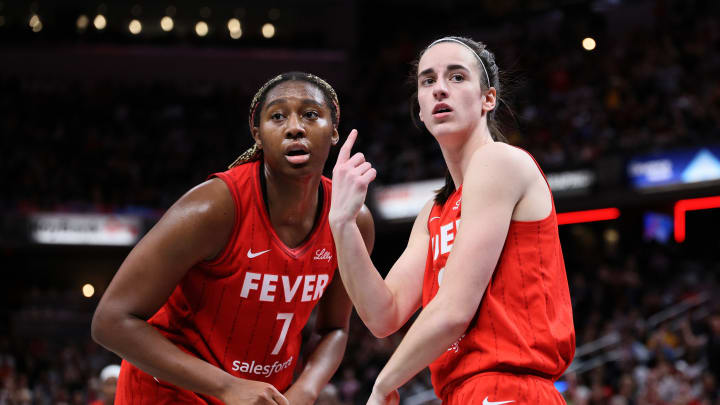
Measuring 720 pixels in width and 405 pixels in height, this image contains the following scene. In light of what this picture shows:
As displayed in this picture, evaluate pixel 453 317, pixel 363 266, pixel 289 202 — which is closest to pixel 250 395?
pixel 363 266

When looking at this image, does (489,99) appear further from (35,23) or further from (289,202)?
(35,23)

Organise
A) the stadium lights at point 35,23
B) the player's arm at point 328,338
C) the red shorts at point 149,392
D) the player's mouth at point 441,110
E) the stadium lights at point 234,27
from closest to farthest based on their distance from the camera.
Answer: the player's mouth at point 441,110 < the red shorts at point 149,392 < the player's arm at point 328,338 < the stadium lights at point 35,23 < the stadium lights at point 234,27

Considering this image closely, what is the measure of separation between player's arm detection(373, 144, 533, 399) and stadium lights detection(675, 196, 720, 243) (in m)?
13.4

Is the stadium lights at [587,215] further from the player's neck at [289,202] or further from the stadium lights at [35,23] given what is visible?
the stadium lights at [35,23]

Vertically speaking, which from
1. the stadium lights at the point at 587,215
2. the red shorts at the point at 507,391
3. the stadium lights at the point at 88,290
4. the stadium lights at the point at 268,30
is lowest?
the stadium lights at the point at 88,290

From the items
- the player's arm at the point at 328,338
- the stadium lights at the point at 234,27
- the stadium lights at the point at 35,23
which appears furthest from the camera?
the stadium lights at the point at 234,27

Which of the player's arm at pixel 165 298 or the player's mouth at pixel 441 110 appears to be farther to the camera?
the player's arm at pixel 165 298

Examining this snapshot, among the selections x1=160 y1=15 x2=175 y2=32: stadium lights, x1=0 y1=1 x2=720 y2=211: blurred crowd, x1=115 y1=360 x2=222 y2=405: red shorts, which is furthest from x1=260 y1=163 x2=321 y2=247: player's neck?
x1=160 y1=15 x2=175 y2=32: stadium lights

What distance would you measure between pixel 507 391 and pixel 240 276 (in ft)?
3.62

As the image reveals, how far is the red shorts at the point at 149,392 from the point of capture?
3.10m

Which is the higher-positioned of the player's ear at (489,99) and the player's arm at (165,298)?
the player's ear at (489,99)

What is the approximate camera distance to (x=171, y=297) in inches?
124

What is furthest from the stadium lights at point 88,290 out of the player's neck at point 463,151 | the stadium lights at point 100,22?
the player's neck at point 463,151

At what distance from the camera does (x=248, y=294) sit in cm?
304
